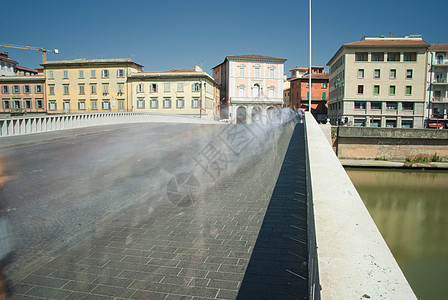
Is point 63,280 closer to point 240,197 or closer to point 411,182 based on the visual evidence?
point 240,197

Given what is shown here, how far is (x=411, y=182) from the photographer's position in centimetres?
2573

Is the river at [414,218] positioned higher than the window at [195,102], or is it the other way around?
the window at [195,102]

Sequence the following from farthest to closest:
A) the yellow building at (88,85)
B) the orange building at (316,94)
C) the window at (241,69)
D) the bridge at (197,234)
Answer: the orange building at (316,94) → the window at (241,69) → the yellow building at (88,85) → the bridge at (197,234)

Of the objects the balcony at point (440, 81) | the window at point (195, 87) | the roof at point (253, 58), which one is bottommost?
the window at point (195, 87)

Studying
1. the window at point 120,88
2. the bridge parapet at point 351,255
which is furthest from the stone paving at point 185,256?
the window at point 120,88

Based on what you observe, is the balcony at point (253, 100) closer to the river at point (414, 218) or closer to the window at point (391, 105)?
the window at point (391, 105)

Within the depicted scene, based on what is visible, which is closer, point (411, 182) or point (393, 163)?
point (411, 182)

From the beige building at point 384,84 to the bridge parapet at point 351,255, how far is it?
1817 inches

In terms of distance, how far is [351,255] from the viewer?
5.71 ft

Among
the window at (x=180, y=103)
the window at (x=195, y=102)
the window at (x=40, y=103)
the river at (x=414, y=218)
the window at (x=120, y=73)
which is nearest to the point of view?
the river at (x=414, y=218)

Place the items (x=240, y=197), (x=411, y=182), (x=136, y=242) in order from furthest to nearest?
(x=411, y=182)
(x=240, y=197)
(x=136, y=242)

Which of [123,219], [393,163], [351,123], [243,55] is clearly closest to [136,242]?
[123,219]

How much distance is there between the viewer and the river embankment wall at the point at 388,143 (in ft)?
98.9

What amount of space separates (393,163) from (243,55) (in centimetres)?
3445
